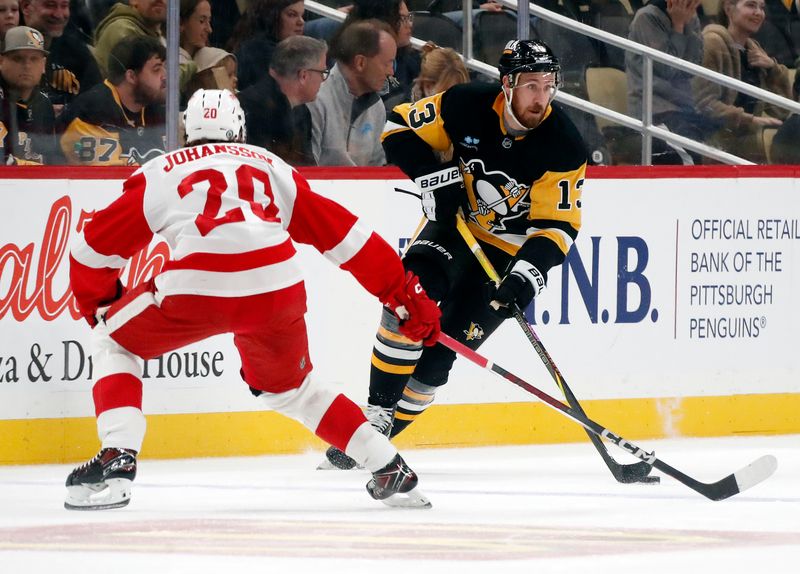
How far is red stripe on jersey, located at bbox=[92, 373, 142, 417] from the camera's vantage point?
3631 mm

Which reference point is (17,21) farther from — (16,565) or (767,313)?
(767,313)

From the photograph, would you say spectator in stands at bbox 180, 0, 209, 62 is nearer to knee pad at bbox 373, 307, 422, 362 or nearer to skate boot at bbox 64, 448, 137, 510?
knee pad at bbox 373, 307, 422, 362

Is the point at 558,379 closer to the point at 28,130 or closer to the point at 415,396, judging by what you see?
the point at 415,396

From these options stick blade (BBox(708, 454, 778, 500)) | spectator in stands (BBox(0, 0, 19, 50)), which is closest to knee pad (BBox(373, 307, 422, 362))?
stick blade (BBox(708, 454, 778, 500))

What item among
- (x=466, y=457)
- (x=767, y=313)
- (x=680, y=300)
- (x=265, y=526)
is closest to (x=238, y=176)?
(x=265, y=526)

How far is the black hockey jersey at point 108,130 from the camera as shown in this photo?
476cm

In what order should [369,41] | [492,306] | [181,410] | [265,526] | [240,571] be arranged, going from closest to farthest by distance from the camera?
[240,571] < [265,526] < [492,306] < [181,410] < [369,41]

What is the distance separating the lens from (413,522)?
12.1 feet

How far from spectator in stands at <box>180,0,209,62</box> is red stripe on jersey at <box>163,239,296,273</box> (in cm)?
147

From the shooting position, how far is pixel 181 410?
485 cm

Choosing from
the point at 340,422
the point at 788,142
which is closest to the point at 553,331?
the point at 788,142

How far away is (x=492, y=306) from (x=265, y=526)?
115cm

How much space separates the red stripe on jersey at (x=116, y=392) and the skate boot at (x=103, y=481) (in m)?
0.11

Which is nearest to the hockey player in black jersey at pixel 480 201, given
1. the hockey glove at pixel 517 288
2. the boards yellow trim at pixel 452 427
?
the hockey glove at pixel 517 288
